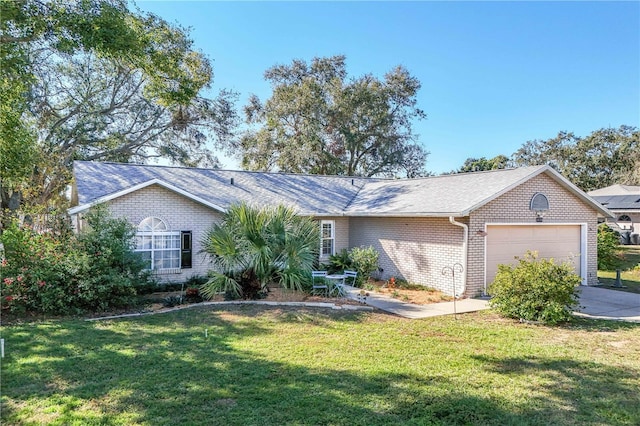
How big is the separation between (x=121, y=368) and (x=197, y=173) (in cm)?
1357

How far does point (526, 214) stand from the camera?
13.7m

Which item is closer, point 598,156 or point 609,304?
point 609,304

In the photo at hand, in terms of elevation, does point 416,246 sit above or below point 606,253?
above

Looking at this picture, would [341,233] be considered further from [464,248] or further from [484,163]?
[484,163]

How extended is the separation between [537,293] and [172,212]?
11.6 meters

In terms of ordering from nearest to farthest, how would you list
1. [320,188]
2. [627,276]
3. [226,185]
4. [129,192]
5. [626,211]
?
[129,192] < [627,276] < [226,185] < [320,188] < [626,211]

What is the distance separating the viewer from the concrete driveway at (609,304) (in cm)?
1034

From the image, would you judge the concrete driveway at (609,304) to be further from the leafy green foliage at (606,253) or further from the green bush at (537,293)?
the leafy green foliage at (606,253)

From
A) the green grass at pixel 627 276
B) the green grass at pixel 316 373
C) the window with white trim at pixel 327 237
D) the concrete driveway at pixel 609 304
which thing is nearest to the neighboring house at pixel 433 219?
the window with white trim at pixel 327 237

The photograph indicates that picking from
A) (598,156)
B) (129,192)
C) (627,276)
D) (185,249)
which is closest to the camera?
(129,192)

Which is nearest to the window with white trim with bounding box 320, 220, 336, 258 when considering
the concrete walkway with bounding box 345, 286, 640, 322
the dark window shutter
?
the concrete walkway with bounding box 345, 286, 640, 322

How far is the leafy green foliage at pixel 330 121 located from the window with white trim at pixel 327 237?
45.2 feet

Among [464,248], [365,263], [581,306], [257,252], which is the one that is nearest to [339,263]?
[365,263]

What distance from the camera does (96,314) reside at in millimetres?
10008
